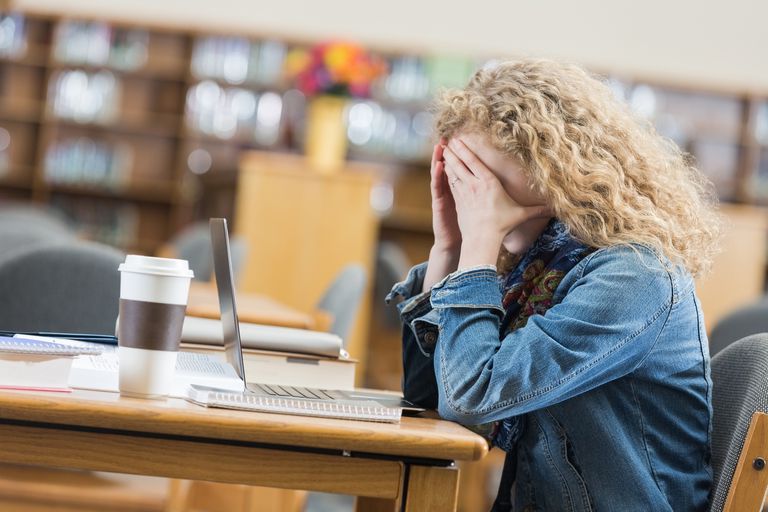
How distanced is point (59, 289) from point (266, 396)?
0.88 metres

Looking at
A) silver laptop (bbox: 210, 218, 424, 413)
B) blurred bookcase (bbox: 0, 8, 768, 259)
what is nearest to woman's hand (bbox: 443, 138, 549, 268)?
silver laptop (bbox: 210, 218, 424, 413)

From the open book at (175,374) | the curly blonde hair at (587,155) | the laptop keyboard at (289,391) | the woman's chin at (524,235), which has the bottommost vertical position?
the laptop keyboard at (289,391)

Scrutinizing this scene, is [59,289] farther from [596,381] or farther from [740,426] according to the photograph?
[740,426]

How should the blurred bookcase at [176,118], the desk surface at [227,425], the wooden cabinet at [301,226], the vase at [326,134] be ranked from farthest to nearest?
the blurred bookcase at [176,118]
the vase at [326,134]
the wooden cabinet at [301,226]
the desk surface at [227,425]

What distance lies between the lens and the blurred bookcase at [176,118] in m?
7.53

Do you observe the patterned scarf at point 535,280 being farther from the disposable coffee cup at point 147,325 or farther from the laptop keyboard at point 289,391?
the disposable coffee cup at point 147,325

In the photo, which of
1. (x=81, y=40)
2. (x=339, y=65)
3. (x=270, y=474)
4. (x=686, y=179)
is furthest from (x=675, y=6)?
(x=270, y=474)

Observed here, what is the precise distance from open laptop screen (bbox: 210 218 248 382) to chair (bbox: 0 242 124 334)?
0.64 meters

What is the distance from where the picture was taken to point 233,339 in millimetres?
1187

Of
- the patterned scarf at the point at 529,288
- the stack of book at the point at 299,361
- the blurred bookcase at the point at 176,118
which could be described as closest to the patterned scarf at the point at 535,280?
the patterned scarf at the point at 529,288

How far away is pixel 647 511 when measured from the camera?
4.04ft

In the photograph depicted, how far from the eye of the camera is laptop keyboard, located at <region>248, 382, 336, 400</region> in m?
1.16

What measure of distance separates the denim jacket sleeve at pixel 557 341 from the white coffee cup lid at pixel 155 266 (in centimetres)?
33

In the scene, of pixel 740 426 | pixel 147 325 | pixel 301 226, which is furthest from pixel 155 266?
pixel 301 226
